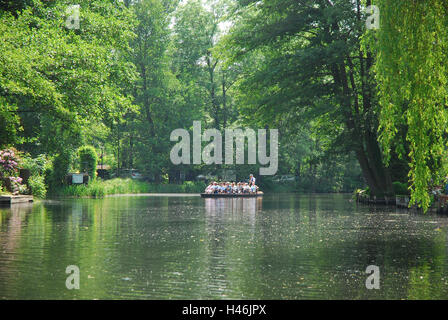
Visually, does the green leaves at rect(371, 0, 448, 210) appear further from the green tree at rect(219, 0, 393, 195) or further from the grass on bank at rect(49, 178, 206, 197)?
the grass on bank at rect(49, 178, 206, 197)

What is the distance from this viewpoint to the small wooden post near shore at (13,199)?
2894 centimetres

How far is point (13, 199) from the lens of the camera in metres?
30.4

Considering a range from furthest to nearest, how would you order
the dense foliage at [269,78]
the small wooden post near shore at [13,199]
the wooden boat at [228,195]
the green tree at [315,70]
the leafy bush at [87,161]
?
1. the leafy bush at [87,161]
2. the wooden boat at [228,195]
3. the green tree at [315,70]
4. the small wooden post near shore at [13,199]
5. the dense foliage at [269,78]

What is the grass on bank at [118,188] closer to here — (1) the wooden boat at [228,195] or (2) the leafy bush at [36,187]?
(2) the leafy bush at [36,187]

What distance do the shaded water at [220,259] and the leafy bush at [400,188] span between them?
15.2 metres

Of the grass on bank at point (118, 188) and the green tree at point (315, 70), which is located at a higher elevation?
the green tree at point (315, 70)

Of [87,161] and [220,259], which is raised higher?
[87,161]

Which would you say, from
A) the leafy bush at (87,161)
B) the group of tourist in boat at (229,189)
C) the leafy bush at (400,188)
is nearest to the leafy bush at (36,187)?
the leafy bush at (87,161)

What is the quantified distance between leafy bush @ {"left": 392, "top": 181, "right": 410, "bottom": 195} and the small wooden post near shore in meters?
20.9

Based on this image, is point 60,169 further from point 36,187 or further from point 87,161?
point 36,187

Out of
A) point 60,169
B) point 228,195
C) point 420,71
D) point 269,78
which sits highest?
point 269,78

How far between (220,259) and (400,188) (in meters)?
25.2

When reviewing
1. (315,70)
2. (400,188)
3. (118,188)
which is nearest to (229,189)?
(118,188)

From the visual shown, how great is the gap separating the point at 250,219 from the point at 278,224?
2.45 meters
